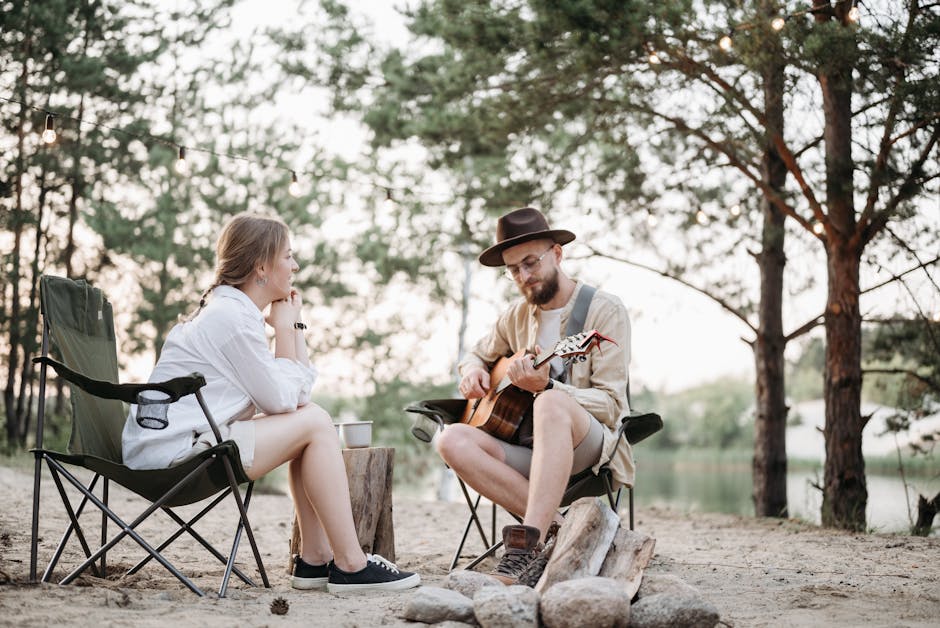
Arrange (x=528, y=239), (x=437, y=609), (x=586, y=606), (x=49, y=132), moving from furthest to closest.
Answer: (x=49, y=132) < (x=528, y=239) < (x=437, y=609) < (x=586, y=606)

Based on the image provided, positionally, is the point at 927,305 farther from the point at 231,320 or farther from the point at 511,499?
the point at 231,320

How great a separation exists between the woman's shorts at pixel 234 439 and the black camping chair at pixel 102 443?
0.20 feet

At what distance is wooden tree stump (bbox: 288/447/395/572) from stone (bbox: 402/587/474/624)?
88 cm

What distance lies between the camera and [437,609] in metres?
2.24

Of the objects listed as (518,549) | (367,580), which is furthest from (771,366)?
(367,580)

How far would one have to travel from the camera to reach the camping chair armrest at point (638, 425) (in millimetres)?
3104

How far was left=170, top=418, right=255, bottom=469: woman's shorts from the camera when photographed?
8.41ft

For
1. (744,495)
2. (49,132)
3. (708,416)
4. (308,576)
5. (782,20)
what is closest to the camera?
(308,576)

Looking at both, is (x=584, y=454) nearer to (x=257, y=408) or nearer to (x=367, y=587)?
(x=367, y=587)

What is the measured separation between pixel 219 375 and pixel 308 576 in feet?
2.18

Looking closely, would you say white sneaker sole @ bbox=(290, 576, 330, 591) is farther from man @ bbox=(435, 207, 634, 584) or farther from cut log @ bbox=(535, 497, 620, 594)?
cut log @ bbox=(535, 497, 620, 594)

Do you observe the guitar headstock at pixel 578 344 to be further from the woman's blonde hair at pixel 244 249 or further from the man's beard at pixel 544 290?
the woman's blonde hair at pixel 244 249

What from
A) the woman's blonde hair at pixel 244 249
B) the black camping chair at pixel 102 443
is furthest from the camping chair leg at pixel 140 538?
the woman's blonde hair at pixel 244 249

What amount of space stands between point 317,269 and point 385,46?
10.1ft
